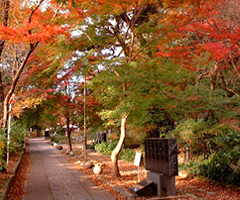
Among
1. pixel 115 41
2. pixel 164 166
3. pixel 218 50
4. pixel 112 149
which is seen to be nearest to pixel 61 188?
pixel 164 166

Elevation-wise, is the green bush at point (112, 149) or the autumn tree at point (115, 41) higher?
the autumn tree at point (115, 41)

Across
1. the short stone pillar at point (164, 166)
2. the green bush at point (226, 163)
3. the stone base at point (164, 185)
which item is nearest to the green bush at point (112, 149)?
the green bush at point (226, 163)

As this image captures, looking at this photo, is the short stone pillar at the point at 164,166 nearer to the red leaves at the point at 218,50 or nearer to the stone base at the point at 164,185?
the stone base at the point at 164,185

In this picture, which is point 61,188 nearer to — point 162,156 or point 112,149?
point 162,156

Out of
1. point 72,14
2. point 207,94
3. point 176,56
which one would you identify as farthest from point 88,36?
point 207,94

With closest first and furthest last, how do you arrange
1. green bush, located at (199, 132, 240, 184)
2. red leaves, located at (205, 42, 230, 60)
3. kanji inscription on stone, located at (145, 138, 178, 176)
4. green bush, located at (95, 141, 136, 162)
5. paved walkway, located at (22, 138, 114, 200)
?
kanji inscription on stone, located at (145, 138, 178, 176) < paved walkway, located at (22, 138, 114, 200) < green bush, located at (199, 132, 240, 184) < red leaves, located at (205, 42, 230, 60) < green bush, located at (95, 141, 136, 162)

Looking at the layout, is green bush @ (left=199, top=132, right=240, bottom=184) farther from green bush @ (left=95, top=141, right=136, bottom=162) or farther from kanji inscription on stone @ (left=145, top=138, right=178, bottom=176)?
green bush @ (left=95, top=141, right=136, bottom=162)

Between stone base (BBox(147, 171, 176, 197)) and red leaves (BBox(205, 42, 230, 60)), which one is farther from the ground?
red leaves (BBox(205, 42, 230, 60))

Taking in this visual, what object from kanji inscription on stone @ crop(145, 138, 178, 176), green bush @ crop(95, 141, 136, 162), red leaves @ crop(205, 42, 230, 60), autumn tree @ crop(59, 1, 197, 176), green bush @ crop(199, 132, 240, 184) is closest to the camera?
kanji inscription on stone @ crop(145, 138, 178, 176)

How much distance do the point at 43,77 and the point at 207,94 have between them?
10735 mm

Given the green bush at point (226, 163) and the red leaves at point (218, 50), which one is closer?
the green bush at point (226, 163)

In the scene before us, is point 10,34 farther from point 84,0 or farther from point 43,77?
point 43,77

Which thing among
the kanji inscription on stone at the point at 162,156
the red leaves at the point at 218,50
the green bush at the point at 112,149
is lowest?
the green bush at the point at 112,149

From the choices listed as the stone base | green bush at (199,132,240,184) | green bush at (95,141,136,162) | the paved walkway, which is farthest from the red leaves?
the paved walkway
